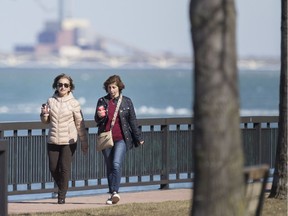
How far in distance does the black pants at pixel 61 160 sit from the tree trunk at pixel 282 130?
2.59m

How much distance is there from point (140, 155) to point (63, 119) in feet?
9.95

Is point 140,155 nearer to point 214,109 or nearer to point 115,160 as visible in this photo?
point 115,160

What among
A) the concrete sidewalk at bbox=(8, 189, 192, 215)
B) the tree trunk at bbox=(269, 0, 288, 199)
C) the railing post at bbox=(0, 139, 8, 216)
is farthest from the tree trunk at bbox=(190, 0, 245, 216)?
the concrete sidewalk at bbox=(8, 189, 192, 215)

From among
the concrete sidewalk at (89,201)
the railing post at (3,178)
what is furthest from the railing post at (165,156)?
the railing post at (3,178)

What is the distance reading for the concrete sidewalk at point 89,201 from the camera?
49.7 ft

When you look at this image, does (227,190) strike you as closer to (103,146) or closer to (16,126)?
(103,146)

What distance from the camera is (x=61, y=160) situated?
15258mm

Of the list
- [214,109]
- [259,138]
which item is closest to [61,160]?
[259,138]

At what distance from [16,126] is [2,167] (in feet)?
15.2

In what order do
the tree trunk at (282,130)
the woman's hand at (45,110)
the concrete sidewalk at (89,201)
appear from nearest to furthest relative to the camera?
the tree trunk at (282,130)
the woman's hand at (45,110)
the concrete sidewalk at (89,201)

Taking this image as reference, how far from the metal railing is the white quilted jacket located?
110 cm

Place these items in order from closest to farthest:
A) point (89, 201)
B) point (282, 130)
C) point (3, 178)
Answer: point (3, 178) < point (282, 130) < point (89, 201)

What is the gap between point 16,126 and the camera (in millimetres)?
16188

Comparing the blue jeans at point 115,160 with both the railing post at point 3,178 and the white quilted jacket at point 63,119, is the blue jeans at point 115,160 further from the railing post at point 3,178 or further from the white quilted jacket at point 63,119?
the railing post at point 3,178
